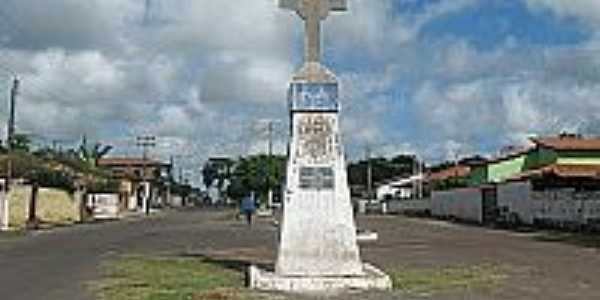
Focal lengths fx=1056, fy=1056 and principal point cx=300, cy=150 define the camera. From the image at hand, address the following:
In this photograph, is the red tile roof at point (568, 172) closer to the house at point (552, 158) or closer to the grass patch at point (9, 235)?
the house at point (552, 158)

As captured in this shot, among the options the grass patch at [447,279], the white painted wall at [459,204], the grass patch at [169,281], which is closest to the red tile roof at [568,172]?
the white painted wall at [459,204]

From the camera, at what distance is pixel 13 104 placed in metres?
54.6

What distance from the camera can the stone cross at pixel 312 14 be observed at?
17250 mm

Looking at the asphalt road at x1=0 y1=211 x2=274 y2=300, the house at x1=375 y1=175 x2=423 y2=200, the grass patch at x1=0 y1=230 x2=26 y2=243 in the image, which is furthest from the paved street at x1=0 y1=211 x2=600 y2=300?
the house at x1=375 y1=175 x2=423 y2=200

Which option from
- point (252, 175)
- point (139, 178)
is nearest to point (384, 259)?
point (139, 178)

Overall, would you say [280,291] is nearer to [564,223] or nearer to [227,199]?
[564,223]

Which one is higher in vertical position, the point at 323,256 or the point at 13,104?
the point at 13,104

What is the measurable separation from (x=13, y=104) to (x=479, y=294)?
42.7 m

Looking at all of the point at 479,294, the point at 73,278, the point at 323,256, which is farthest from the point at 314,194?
the point at 73,278

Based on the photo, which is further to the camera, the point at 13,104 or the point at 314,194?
the point at 13,104

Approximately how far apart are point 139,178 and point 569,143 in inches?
2690

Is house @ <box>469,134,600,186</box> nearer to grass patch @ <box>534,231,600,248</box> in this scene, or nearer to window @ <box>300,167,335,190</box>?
grass patch @ <box>534,231,600,248</box>

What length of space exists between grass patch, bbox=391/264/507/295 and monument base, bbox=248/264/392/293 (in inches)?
19.0

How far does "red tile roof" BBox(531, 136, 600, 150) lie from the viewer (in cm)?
7119
